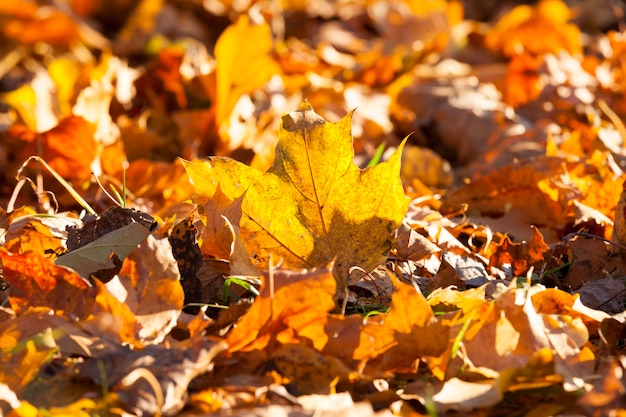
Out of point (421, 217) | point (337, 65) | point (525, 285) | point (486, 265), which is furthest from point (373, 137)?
point (525, 285)

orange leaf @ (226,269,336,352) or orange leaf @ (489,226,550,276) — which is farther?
orange leaf @ (489,226,550,276)

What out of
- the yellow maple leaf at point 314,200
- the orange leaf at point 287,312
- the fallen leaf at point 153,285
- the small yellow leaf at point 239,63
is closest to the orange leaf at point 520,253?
the yellow maple leaf at point 314,200

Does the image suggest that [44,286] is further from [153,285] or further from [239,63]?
[239,63]

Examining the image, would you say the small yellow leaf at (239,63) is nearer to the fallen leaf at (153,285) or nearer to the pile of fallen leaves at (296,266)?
the pile of fallen leaves at (296,266)

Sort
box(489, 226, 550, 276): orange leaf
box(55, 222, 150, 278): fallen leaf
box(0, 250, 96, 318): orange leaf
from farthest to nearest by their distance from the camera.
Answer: box(489, 226, 550, 276): orange leaf
box(55, 222, 150, 278): fallen leaf
box(0, 250, 96, 318): orange leaf

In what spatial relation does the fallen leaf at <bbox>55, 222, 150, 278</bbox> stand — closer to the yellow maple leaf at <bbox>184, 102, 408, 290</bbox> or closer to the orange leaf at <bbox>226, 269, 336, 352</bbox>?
the yellow maple leaf at <bbox>184, 102, 408, 290</bbox>

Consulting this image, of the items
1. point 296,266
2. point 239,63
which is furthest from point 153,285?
point 239,63

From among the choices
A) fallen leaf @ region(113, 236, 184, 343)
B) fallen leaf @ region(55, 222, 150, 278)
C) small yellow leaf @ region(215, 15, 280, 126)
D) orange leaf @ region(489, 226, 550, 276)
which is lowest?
small yellow leaf @ region(215, 15, 280, 126)

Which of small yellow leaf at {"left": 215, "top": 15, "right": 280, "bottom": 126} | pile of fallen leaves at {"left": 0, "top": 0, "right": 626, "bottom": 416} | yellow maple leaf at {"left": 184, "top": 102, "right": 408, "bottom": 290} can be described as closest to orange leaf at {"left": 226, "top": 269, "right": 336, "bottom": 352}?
pile of fallen leaves at {"left": 0, "top": 0, "right": 626, "bottom": 416}
